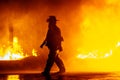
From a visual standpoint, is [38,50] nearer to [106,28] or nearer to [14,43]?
[14,43]

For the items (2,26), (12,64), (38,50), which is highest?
(2,26)

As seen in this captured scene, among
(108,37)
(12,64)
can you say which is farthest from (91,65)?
(108,37)

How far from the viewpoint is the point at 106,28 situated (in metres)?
25.8

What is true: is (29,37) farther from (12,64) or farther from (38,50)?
(12,64)

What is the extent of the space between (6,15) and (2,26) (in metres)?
0.73

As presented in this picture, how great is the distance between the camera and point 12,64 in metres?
18.9

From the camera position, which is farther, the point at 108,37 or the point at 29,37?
the point at 29,37

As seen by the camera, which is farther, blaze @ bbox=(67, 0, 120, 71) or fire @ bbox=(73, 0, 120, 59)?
fire @ bbox=(73, 0, 120, 59)

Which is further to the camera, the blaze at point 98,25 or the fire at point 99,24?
the fire at point 99,24

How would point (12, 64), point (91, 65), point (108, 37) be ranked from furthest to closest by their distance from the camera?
point (108, 37) → point (91, 65) → point (12, 64)

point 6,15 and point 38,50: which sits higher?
point 6,15

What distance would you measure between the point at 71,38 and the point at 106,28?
2145 mm

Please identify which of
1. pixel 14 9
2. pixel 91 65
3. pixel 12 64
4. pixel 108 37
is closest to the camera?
pixel 12 64

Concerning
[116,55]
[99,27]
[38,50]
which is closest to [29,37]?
[38,50]
